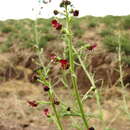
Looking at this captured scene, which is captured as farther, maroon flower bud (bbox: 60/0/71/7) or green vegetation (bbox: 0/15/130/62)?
green vegetation (bbox: 0/15/130/62)

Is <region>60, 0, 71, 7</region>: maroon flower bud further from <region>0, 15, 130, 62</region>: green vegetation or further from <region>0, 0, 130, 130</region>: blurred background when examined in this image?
<region>0, 15, 130, 62</region>: green vegetation

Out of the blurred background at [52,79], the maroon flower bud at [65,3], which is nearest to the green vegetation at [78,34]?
the blurred background at [52,79]

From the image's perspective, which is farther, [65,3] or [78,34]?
[78,34]

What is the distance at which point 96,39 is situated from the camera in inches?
520

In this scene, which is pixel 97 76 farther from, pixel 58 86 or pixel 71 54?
pixel 71 54

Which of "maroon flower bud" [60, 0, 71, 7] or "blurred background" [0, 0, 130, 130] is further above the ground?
"maroon flower bud" [60, 0, 71, 7]

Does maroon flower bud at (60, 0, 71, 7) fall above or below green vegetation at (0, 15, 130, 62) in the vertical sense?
above

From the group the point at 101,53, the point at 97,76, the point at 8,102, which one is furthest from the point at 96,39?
the point at 8,102

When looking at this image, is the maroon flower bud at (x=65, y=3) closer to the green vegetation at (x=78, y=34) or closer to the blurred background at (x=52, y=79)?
the blurred background at (x=52, y=79)

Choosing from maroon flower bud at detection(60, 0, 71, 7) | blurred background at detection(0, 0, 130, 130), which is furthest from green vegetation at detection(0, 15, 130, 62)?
maroon flower bud at detection(60, 0, 71, 7)

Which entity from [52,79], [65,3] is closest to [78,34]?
[52,79]

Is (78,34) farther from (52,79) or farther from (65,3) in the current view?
(65,3)

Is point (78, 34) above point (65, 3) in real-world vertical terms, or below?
below

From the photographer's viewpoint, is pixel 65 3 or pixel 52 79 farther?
pixel 52 79
